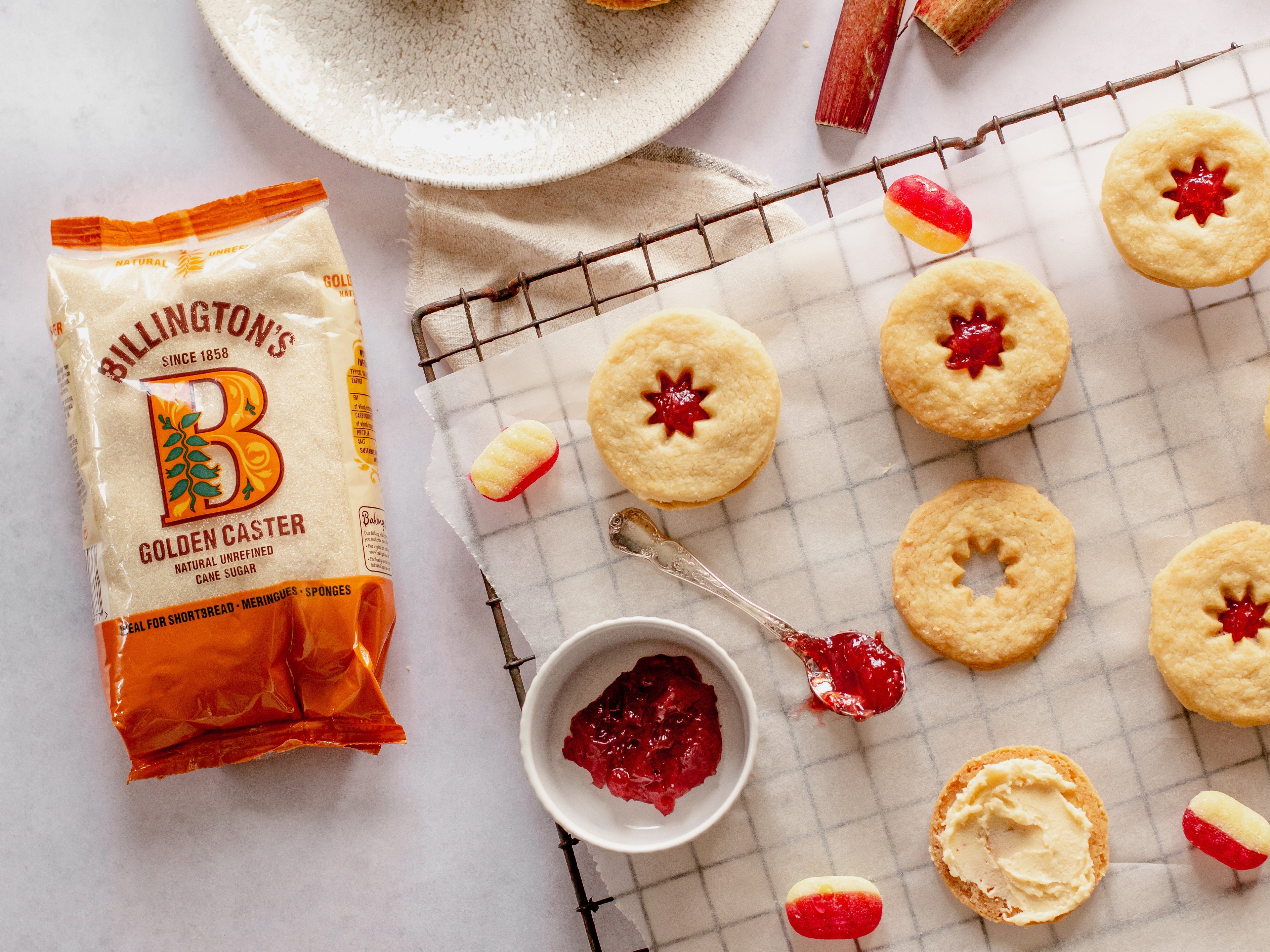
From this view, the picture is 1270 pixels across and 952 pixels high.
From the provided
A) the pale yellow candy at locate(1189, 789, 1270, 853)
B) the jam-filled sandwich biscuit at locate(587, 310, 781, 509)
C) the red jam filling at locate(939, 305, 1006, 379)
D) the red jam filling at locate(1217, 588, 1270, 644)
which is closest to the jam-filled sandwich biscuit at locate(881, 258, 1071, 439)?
the red jam filling at locate(939, 305, 1006, 379)

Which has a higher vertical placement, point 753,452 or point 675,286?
point 675,286

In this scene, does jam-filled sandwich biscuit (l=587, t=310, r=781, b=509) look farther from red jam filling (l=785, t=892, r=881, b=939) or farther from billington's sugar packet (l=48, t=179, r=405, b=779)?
red jam filling (l=785, t=892, r=881, b=939)

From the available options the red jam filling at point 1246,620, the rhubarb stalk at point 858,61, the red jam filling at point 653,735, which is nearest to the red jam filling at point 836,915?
the red jam filling at point 653,735

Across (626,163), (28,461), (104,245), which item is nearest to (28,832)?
(28,461)

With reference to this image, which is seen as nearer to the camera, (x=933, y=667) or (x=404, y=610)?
(x=933, y=667)

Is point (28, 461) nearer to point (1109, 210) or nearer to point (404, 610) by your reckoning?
point (404, 610)

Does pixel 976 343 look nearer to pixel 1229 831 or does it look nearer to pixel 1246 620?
pixel 1246 620

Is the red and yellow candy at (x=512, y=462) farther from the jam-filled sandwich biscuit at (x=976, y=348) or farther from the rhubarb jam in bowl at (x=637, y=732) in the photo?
the jam-filled sandwich biscuit at (x=976, y=348)
